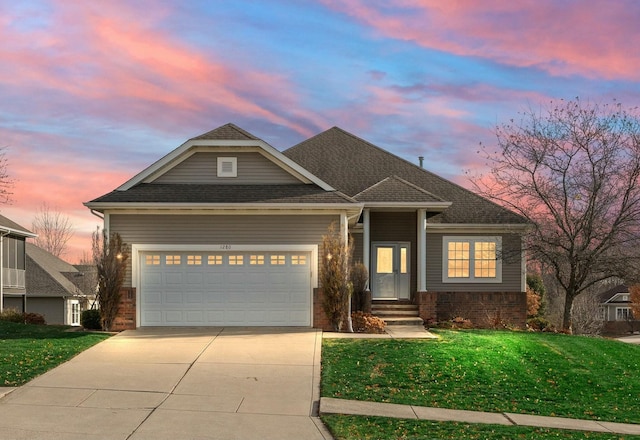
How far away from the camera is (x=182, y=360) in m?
14.7

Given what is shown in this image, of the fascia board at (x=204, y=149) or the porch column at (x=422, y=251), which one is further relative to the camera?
the porch column at (x=422, y=251)

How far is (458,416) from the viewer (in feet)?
37.9

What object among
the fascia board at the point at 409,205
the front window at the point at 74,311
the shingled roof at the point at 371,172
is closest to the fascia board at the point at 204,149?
the fascia board at the point at 409,205

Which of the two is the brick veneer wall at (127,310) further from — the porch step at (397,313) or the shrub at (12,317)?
the porch step at (397,313)

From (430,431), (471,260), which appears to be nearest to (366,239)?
(471,260)

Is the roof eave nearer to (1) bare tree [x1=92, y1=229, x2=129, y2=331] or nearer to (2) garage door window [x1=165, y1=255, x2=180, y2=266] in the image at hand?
(2) garage door window [x1=165, y1=255, x2=180, y2=266]

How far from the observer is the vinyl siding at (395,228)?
2386 cm

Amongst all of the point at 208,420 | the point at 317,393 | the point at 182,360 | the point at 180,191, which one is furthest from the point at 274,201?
the point at 208,420

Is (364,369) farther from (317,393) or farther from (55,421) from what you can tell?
(55,421)

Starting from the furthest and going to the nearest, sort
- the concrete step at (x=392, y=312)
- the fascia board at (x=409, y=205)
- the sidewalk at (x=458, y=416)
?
the concrete step at (x=392, y=312), the fascia board at (x=409, y=205), the sidewalk at (x=458, y=416)

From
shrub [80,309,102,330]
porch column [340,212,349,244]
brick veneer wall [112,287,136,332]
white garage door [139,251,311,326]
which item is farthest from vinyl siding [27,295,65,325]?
porch column [340,212,349,244]

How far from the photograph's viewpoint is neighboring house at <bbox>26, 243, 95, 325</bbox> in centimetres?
3831

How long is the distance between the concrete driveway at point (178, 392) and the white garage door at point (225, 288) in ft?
4.18

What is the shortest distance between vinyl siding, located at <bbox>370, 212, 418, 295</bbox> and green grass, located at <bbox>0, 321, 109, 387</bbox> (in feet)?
33.5
